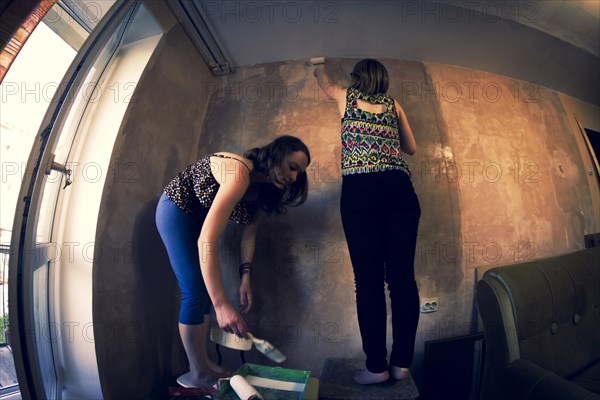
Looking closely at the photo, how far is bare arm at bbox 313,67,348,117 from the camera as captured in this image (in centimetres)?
71

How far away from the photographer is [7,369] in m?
0.45

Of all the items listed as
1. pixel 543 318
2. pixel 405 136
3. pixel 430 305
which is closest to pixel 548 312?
pixel 543 318

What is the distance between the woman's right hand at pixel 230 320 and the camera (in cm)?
59

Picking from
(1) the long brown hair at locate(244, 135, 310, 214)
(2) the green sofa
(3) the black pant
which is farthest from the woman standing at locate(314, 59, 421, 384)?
(2) the green sofa

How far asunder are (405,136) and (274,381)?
0.68m

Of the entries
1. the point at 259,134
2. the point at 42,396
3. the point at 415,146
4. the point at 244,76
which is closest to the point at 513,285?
the point at 415,146

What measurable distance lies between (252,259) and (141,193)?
0.95ft

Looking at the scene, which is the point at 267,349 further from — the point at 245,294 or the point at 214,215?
the point at 214,215

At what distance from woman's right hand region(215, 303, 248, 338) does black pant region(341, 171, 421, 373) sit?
0.28 metres

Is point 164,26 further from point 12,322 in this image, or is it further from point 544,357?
point 544,357

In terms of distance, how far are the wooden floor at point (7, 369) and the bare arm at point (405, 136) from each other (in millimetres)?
892

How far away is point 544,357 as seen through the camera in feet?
2.38

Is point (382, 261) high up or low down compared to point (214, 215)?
down

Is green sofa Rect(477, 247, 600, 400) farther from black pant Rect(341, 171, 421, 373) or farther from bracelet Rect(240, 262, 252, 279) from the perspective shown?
bracelet Rect(240, 262, 252, 279)
